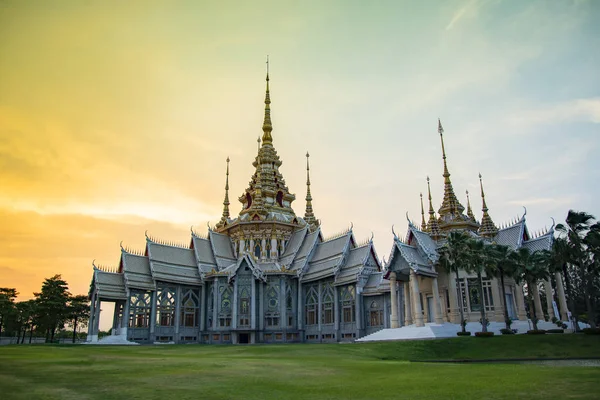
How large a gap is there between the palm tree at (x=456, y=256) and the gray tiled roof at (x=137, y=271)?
31.8 m

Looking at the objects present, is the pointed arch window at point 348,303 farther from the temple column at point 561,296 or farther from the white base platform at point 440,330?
the temple column at point 561,296

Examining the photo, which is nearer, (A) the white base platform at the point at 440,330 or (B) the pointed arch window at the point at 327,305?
(A) the white base platform at the point at 440,330

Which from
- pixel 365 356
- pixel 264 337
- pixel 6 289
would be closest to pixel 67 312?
pixel 6 289

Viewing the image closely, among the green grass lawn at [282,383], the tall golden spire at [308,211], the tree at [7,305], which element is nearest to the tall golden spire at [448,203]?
the tall golden spire at [308,211]

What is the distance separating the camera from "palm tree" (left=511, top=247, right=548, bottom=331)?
3328 cm

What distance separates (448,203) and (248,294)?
24.9 m

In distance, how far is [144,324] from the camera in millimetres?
49625

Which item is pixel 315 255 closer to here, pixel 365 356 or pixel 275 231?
pixel 275 231

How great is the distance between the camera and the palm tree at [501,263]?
110ft

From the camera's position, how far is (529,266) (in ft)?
110

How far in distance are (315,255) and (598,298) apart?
34400 mm

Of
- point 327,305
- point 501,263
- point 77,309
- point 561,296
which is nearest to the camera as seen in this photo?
point 501,263

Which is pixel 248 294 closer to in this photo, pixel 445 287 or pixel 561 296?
pixel 445 287

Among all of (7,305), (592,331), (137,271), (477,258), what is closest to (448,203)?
(477,258)
